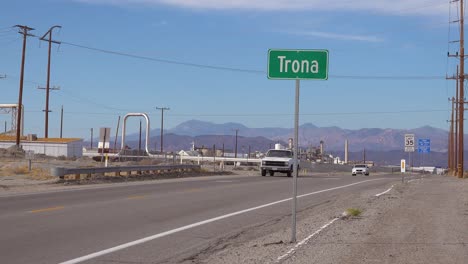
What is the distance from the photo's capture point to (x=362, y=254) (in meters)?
9.69

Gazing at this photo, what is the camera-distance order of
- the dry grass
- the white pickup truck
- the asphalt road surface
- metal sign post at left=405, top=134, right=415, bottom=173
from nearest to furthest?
the asphalt road surface < the dry grass < metal sign post at left=405, top=134, right=415, bottom=173 < the white pickup truck

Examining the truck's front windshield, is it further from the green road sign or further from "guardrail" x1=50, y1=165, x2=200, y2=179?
the green road sign

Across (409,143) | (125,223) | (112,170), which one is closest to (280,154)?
(409,143)

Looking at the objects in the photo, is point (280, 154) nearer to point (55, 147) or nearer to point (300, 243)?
point (300, 243)

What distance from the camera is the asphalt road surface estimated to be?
1035 centimetres

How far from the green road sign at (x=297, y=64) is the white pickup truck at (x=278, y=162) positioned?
35536 millimetres

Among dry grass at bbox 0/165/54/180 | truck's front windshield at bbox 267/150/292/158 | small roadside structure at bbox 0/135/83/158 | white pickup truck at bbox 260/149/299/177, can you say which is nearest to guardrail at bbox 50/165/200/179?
dry grass at bbox 0/165/54/180

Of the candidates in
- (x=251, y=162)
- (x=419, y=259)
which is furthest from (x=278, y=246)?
(x=251, y=162)

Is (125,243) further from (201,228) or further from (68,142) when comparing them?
(68,142)

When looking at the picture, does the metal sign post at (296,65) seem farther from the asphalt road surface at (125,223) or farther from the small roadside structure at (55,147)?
the small roadside structure at (55,147)

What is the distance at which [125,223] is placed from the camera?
14414mm

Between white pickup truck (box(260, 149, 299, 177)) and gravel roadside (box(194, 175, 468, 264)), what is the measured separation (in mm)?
28989

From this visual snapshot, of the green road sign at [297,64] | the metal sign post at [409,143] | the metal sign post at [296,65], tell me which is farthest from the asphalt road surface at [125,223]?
the metal sign post at [409,143]

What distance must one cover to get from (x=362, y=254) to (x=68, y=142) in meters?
68.5
